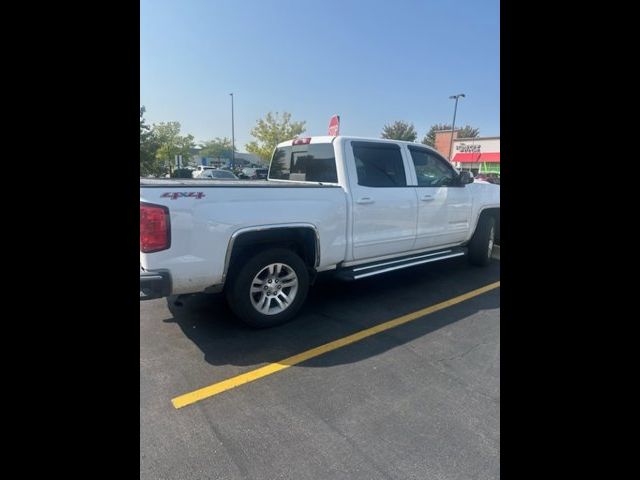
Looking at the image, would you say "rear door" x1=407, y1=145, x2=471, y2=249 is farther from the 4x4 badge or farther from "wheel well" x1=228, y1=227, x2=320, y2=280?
the 4x4 badge

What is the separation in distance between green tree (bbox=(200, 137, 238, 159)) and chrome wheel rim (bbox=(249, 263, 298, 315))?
6849 cm

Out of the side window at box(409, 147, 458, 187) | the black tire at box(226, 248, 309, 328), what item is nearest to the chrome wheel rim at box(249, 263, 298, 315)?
the black tire at box(226, 248, 309, 328)

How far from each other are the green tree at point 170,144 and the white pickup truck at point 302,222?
3585cm

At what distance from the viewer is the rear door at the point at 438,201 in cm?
503

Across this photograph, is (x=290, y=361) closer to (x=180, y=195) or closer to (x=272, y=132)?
(x=180, y=195)

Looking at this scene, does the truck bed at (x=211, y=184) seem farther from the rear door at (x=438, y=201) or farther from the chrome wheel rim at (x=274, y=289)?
the rear door at (x=438, y=201)

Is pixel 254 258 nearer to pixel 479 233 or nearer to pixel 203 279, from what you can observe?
pixel 203 279

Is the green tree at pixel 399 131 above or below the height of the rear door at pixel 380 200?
above

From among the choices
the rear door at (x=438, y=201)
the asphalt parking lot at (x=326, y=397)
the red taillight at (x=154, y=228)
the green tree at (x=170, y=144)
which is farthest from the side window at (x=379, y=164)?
the green tree at (x=170, y=144)

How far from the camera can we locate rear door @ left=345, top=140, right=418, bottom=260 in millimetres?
4285
